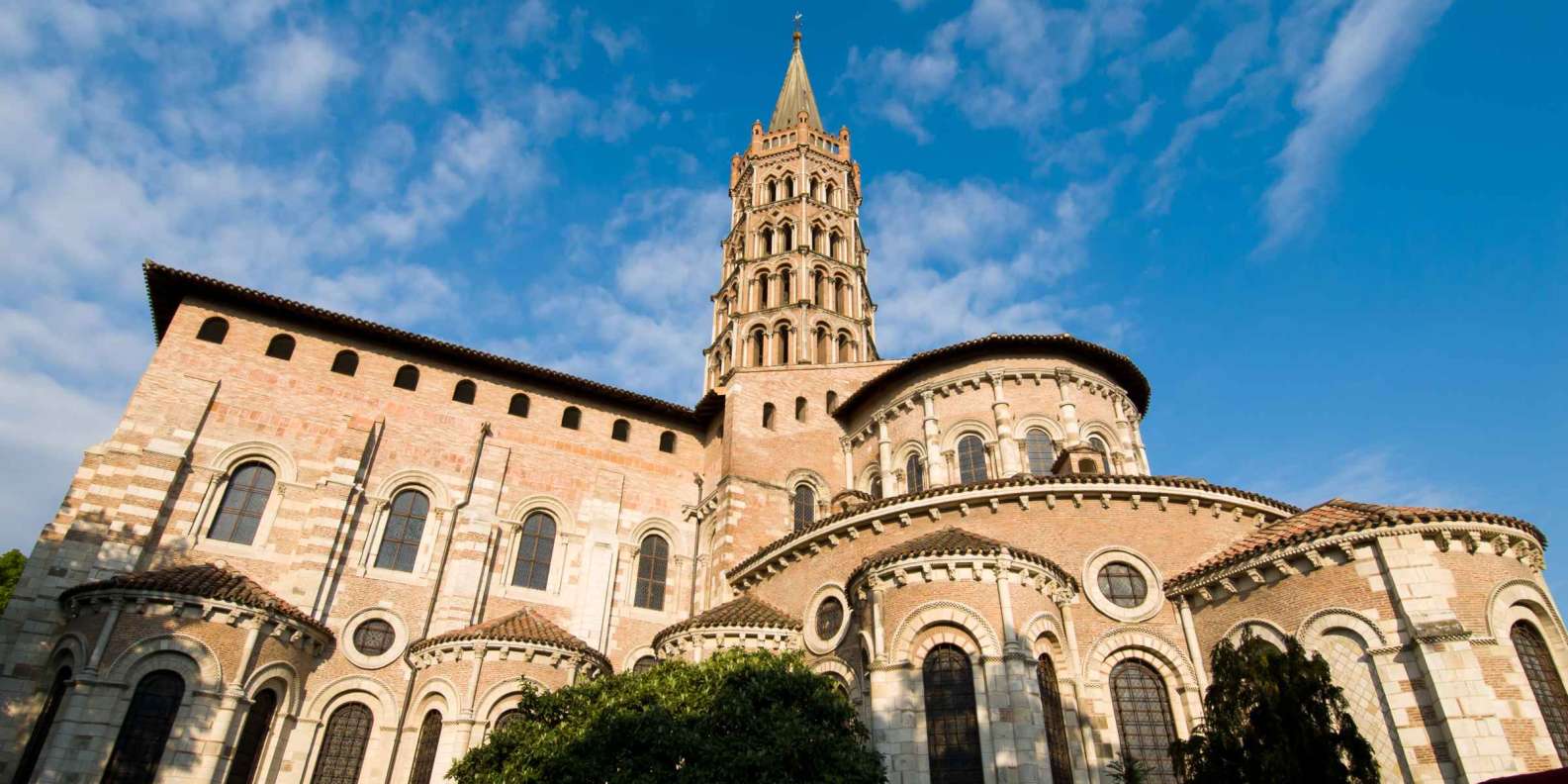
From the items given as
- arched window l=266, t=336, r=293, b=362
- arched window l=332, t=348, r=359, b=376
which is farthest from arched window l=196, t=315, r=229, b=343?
arched window l=332, t=348, r=359, b=376

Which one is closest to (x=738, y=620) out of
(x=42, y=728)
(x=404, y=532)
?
(x=404, y=532)

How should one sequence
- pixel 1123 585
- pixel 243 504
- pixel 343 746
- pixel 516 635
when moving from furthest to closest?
pixel 243 504 < pixel 516 635 < pixel 343 746 < pixel 1123 585

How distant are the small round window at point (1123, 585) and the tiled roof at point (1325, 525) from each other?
23.3 inches

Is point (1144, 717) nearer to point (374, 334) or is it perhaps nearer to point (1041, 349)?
point (1041, 349)

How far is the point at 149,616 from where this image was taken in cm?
1791

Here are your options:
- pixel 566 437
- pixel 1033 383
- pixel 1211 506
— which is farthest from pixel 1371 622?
pixel 566 437

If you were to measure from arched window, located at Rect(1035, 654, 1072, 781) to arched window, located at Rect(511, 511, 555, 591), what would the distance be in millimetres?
13885

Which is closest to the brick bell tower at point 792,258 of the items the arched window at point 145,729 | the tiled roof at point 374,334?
the tiled roof at point 374,334

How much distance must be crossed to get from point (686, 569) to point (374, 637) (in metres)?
8.80

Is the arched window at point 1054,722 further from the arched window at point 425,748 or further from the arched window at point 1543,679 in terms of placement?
the arched window at point 425,748

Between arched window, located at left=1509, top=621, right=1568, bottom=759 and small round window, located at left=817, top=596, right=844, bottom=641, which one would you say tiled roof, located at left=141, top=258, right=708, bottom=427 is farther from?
arched window, located at left=1509, top=621, right=1568, bottom=759

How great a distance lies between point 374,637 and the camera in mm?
21719

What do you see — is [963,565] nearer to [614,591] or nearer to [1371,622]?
[1371,622]

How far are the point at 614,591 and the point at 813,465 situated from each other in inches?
295
